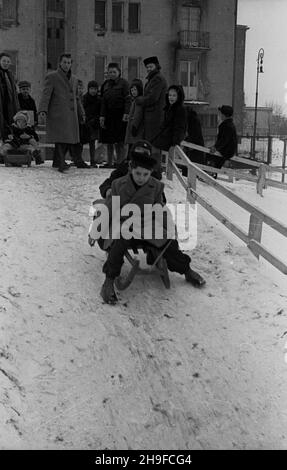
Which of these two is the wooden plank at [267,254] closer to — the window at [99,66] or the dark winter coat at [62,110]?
the dark winter coat at [62,110]

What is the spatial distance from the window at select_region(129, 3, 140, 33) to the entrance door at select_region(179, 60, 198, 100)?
10.4 feet

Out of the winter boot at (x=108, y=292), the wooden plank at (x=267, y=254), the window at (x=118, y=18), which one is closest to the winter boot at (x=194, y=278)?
the wooden plank at (x=267, y=254)

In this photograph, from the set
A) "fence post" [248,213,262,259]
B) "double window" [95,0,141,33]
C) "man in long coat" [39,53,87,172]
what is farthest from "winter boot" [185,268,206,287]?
"double window" [95,0,141,33]

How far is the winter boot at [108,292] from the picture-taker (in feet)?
19.1

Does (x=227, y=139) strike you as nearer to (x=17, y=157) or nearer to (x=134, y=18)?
(x=17, y=157)

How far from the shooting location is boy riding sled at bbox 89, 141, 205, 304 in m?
5.89

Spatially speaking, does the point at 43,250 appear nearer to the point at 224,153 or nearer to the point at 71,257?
the point at 71,257

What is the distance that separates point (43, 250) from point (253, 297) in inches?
94.1

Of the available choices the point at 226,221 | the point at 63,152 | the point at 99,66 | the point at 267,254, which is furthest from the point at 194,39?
the point at 267,254

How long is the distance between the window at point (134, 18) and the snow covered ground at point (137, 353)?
25549mm

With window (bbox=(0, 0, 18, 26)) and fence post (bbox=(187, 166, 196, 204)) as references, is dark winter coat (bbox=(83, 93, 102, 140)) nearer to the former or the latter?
fence post (bbox=(187, 166, 196, 204))

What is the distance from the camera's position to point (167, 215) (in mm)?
6250
